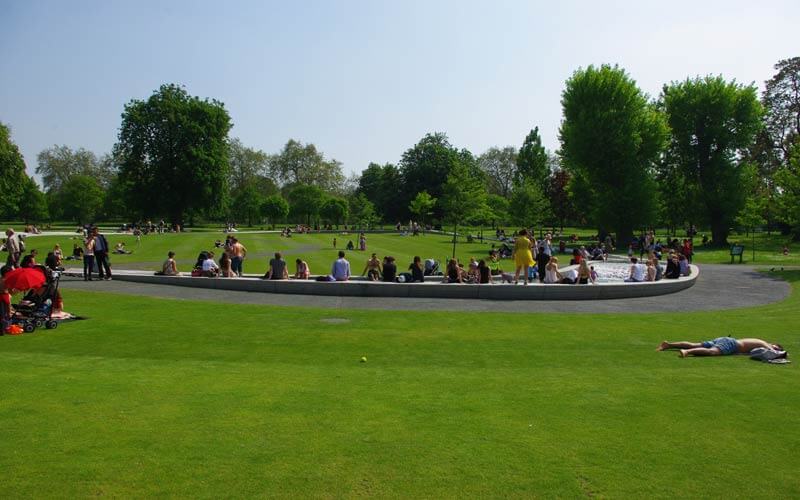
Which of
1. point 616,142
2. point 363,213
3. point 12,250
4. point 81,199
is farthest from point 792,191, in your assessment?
point 81,199

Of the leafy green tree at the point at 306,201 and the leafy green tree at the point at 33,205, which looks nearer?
the leafy green tree at the point at 33,205

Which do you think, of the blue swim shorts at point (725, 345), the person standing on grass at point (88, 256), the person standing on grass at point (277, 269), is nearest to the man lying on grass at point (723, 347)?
the blue swim shorts at point (725, 345)

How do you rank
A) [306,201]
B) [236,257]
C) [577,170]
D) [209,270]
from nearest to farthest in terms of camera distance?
1. [209,270]
2. [236,257]
3. [577,170]
4. [306,201]

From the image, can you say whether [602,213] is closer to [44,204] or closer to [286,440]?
[286,440]

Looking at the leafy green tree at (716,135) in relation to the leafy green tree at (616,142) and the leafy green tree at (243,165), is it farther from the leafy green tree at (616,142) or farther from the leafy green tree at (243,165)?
the leafy green tree at (243,165)

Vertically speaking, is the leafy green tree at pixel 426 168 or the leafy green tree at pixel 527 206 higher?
the leafy green tree at pixel 426 168

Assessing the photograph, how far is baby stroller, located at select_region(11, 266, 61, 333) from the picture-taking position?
12.0 metres

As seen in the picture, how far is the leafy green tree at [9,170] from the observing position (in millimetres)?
58391

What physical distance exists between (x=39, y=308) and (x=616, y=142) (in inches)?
1770

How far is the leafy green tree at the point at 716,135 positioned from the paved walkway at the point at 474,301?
105ft

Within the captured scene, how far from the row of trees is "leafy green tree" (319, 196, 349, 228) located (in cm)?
22

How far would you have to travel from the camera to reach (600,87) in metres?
48.7

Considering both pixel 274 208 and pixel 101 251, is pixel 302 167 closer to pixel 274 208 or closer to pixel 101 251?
pixel 274 208

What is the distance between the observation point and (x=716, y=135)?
168 feet
